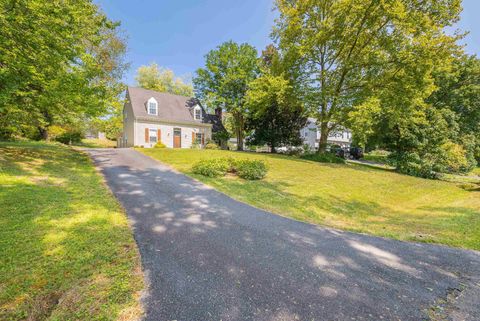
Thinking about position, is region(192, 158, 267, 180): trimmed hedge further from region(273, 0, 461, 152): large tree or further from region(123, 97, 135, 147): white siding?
region(123, 97, 135, 147): white siding

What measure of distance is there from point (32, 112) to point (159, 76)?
28.5 m

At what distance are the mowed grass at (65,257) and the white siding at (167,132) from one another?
17.1 metres

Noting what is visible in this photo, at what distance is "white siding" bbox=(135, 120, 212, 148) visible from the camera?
22344mm

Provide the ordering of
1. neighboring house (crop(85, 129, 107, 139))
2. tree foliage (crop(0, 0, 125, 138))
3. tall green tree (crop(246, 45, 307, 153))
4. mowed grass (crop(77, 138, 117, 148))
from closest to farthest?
tree foliage (crop(0, 0, 125, 138)) < tall green tree (crop(246, 45, 307, 153)) < mowed grass (crop(77, 138, 117, 148)) < neighboring house (crop(85, 129, 107, 139))

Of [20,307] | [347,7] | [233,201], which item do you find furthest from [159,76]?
[20,307]

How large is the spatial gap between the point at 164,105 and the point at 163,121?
8.28 ft

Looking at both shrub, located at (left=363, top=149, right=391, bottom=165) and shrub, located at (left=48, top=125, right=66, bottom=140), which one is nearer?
shrub, located at (left=363, top=149, right=391, bottom=165)

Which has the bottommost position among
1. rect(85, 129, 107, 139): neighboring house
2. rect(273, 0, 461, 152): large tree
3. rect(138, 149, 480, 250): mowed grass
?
rect(138, 149, 480, 250): mowed grass

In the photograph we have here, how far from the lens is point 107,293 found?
249cm

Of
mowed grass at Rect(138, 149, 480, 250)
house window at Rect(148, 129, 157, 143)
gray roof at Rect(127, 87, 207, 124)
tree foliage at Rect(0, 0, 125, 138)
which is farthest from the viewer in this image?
gray roof at Rect(127, 87, 207, 124)

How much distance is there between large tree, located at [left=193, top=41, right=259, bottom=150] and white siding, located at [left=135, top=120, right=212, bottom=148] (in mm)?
3850

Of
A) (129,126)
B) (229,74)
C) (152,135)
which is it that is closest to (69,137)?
(129,126)

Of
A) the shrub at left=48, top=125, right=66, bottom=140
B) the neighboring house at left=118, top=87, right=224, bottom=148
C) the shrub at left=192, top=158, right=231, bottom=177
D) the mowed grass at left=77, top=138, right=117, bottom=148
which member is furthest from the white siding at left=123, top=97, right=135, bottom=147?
the shrub at left=192, top=158, right=231, bottom=177

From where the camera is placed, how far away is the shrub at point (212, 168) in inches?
383
